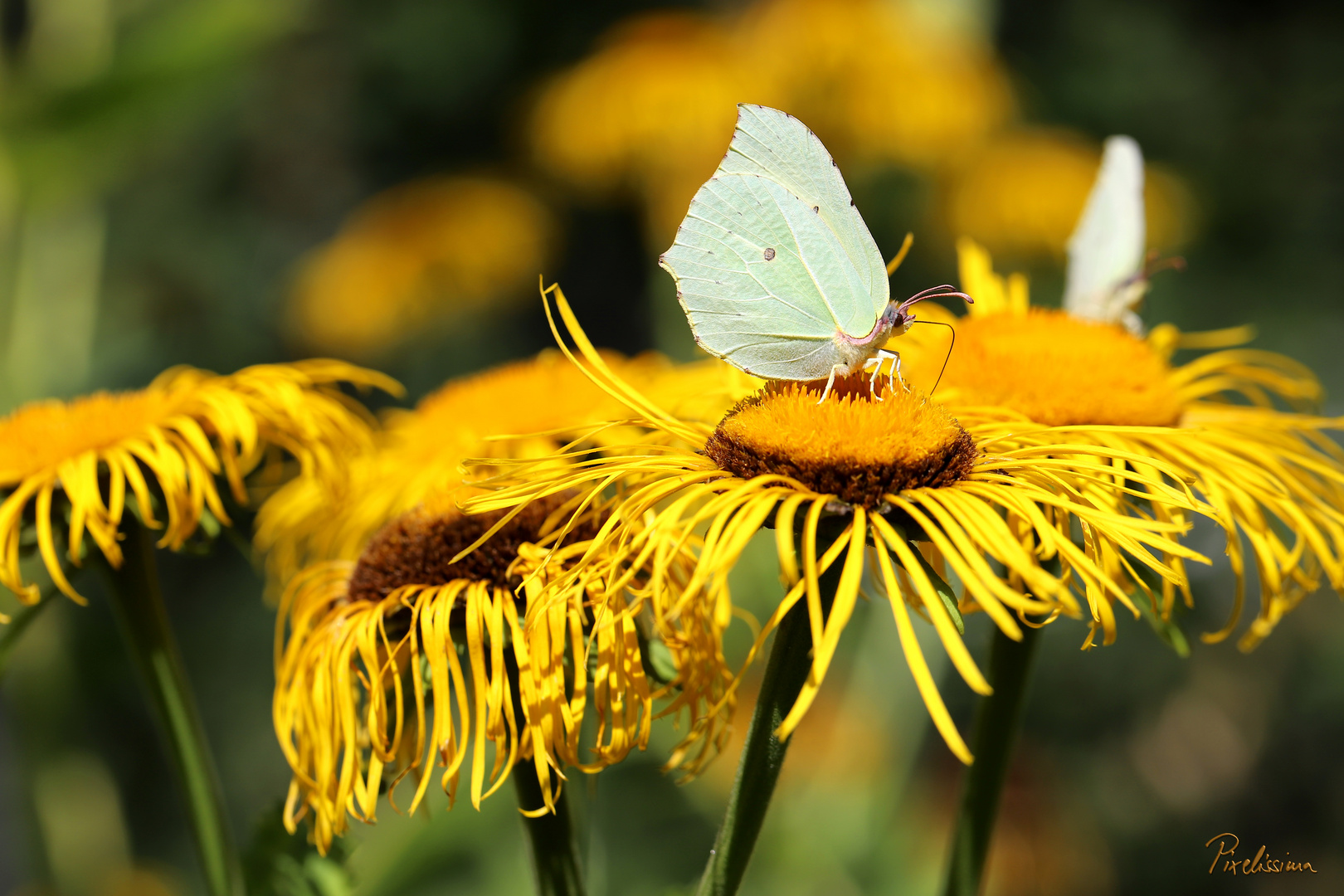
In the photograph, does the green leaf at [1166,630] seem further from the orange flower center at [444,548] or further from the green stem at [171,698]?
the green stem at [171,698]

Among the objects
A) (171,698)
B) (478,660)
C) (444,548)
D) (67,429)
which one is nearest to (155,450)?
(67,429)

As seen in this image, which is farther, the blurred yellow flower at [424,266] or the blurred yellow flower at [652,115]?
the blurred yellow flower at [424,266]

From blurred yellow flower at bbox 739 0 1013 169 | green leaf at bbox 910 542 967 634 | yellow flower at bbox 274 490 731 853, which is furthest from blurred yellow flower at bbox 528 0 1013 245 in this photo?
green leaf at bbox 910 542 967 634

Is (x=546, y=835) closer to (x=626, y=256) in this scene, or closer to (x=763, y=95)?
(x=763, y=95)

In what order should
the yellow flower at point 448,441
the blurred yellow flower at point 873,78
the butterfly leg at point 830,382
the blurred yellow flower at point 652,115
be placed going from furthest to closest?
the blurred yellow flower at point 652,115 → the blurred yellow flower at point 873,78 → the yellow flower at point 448,441 → the butterfly leg at point 830,382

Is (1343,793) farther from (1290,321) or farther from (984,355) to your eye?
(984,355)

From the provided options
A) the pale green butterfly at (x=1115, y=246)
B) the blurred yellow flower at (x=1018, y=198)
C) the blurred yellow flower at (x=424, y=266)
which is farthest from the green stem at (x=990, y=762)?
the blurred yellow flower at (x=424, y=266)

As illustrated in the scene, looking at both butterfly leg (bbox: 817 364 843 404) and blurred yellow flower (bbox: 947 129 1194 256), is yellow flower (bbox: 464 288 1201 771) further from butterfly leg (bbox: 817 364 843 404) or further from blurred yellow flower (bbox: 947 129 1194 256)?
blurred yellow flower (bbox: 947 129 1194 256)
